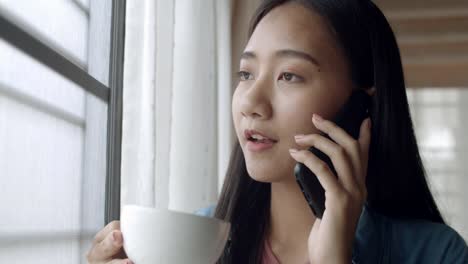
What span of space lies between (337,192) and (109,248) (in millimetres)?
368

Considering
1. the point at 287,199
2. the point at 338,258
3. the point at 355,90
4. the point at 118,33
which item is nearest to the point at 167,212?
the point at 338,258

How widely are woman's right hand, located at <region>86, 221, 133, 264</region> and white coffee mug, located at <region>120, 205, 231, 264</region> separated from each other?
0.04 meters

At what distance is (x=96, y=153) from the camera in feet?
4.33

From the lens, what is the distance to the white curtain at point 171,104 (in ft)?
4.19

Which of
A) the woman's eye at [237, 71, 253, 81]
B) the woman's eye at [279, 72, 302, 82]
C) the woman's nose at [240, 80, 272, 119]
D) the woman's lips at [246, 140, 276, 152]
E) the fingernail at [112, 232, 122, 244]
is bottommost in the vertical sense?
the fingernail at [112, 232, 122, 244]

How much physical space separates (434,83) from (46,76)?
3.55 meters

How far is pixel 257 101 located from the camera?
39.8 inches

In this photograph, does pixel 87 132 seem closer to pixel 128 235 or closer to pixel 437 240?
pixel 128 235

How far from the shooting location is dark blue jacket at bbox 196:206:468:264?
1.05 metres

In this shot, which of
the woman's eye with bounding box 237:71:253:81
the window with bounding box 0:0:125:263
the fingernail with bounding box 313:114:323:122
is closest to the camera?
the window with bounding box 0:0:125:263

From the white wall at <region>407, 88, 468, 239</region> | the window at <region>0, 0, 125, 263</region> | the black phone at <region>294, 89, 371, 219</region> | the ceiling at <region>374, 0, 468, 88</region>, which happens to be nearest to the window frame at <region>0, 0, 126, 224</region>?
the window at <region>0, 0, 125, 263</region>

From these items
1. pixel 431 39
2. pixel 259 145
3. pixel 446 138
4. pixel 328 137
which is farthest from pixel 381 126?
pixel 446 138

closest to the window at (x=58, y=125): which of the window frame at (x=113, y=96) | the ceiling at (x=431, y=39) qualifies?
the window frame at (x=113, y=96)

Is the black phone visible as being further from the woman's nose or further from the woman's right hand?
the woman's right hand
